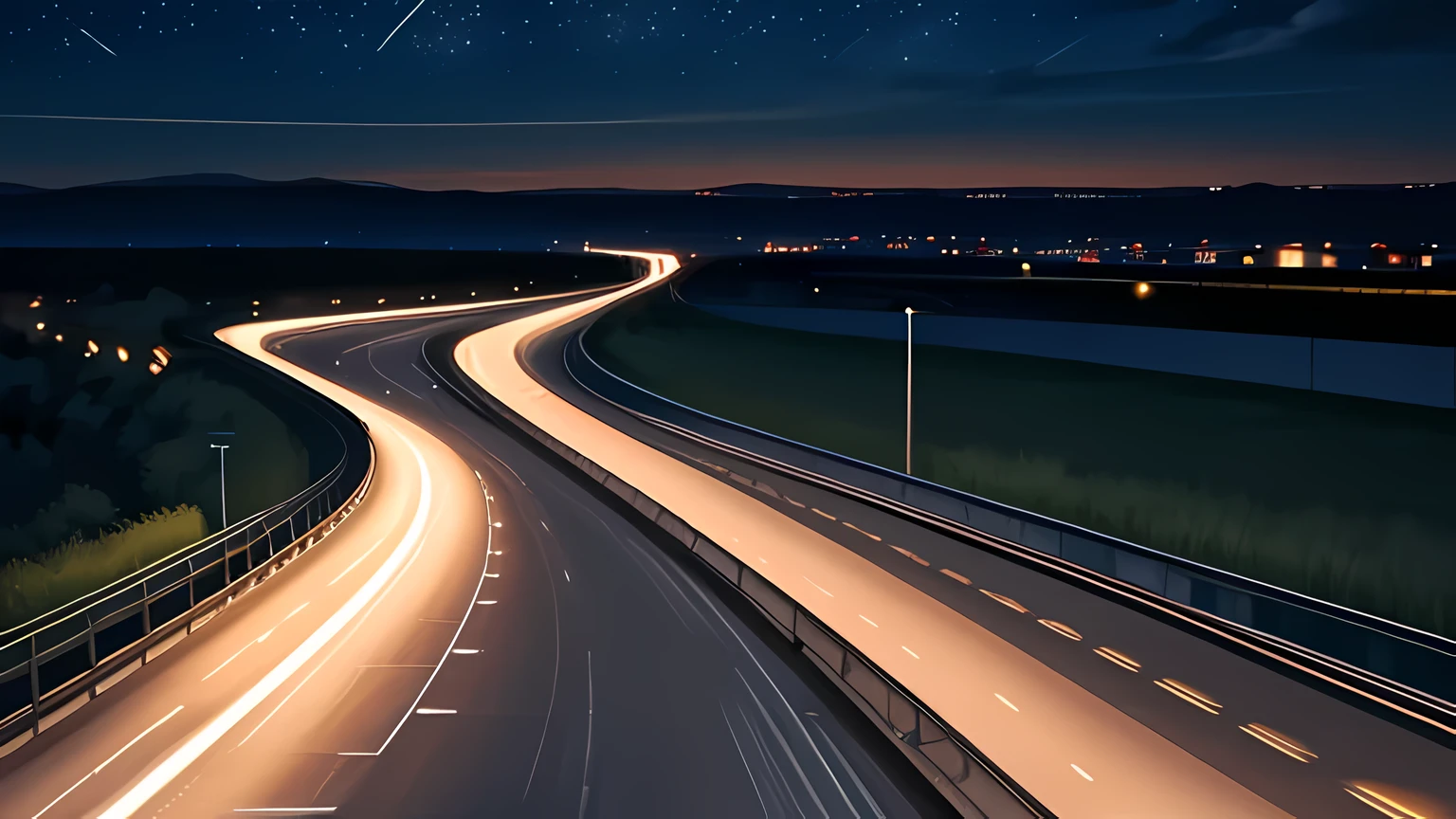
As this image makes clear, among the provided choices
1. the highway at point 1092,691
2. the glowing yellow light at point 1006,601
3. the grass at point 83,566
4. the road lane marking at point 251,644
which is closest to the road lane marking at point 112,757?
the road lane marking at point 251,644

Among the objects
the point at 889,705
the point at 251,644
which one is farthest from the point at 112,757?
the point at 889,705

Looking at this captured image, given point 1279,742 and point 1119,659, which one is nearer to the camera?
point 1279,742

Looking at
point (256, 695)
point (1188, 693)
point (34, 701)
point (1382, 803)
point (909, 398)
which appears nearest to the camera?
point (1382, 803)

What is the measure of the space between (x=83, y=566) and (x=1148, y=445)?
149 feet

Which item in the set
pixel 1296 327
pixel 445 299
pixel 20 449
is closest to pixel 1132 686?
pixel 1296 327

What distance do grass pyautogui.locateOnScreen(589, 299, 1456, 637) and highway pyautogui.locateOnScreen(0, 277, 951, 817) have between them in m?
16.8

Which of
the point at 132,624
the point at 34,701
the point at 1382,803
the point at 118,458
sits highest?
the point at 34,701

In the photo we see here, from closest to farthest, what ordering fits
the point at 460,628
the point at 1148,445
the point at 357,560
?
1. the point at 460,628
2. the point at 357,560
3. the point at 1148,445

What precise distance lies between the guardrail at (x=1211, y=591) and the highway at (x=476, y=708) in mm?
8326

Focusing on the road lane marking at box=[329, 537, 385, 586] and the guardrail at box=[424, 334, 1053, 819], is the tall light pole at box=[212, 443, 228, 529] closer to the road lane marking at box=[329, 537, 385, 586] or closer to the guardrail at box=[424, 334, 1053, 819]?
the road lane marking at box=[329, 537, 385, 586]

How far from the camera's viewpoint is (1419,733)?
56.3ft

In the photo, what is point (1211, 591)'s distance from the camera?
2264cm

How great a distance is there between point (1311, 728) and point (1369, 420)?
4334 centimetres

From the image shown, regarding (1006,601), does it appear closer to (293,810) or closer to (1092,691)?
(1092,691)
